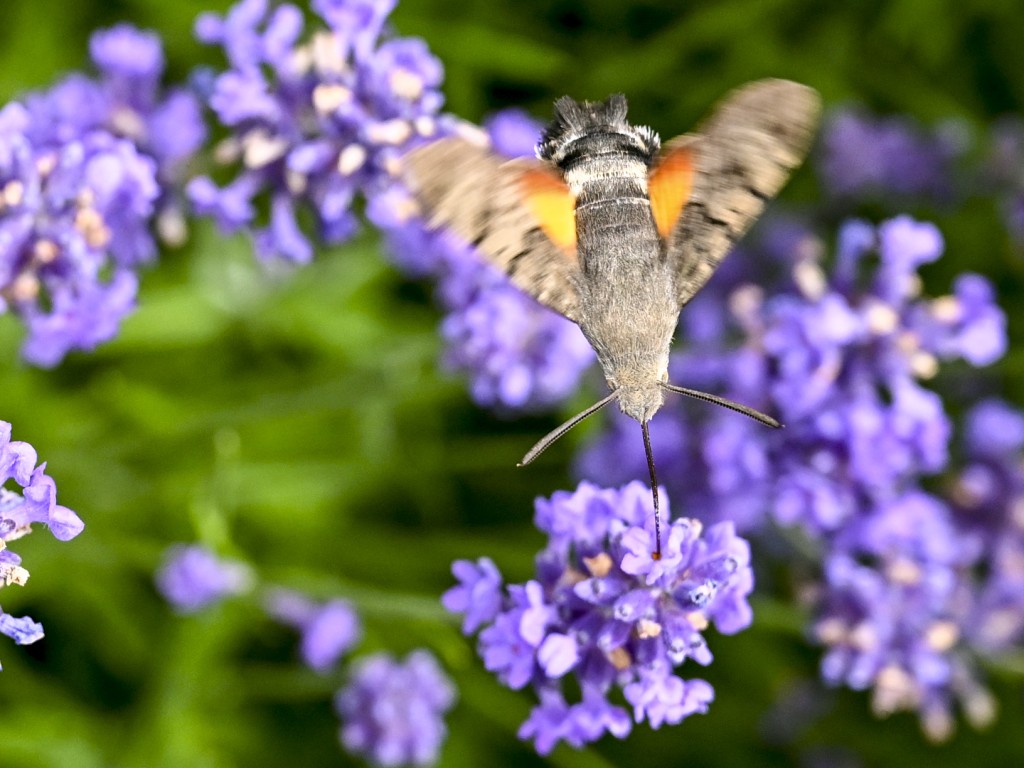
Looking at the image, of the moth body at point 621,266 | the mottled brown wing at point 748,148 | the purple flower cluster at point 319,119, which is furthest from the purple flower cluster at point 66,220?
the mottled brown wing at point 748,148

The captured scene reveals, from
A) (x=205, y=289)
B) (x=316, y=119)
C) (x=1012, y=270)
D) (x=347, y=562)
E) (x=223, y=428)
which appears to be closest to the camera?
(x=316, y=119)

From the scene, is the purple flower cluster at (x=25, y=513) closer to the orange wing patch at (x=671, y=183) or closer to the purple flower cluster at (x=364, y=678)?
the orange wing patch at (x=671, y=183)

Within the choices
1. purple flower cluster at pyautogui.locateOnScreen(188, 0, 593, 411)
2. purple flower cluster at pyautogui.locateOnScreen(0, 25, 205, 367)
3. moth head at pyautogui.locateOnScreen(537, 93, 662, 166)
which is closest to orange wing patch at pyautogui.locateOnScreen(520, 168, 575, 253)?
moth head at pyautogui.locateOnScreen(537, 93, 662, 166)

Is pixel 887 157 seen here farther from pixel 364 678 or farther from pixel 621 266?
pixel 364 678

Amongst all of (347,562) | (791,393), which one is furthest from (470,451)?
(791,393)

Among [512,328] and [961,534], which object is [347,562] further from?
[961,534]
